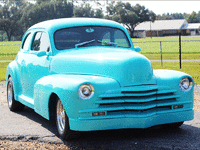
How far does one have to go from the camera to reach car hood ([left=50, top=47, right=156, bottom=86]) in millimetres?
4965

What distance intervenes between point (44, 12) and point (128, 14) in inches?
1002

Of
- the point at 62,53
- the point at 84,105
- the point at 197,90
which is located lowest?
the point at 197,90

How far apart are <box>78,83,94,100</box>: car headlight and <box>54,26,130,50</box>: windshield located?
1.47m

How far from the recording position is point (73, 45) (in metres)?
6.11

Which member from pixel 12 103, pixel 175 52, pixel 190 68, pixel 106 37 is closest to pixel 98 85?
pixel 106 37

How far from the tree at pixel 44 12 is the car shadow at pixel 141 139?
101321mm

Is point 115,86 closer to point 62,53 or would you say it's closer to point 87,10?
point 62,53

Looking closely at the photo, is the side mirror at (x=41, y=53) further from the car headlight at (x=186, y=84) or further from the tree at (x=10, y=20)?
the tree at (x=10, y=20)

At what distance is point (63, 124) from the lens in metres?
5.23

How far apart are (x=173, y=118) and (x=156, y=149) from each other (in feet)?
2.31

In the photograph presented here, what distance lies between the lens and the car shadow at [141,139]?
4.85 metres

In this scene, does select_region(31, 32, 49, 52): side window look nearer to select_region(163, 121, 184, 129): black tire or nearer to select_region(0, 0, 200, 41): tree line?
select_region(163, 121, 184, 129): black tire

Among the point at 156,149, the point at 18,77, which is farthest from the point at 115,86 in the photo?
the point at 18,77

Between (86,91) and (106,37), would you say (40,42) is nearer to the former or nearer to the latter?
(106,37)
